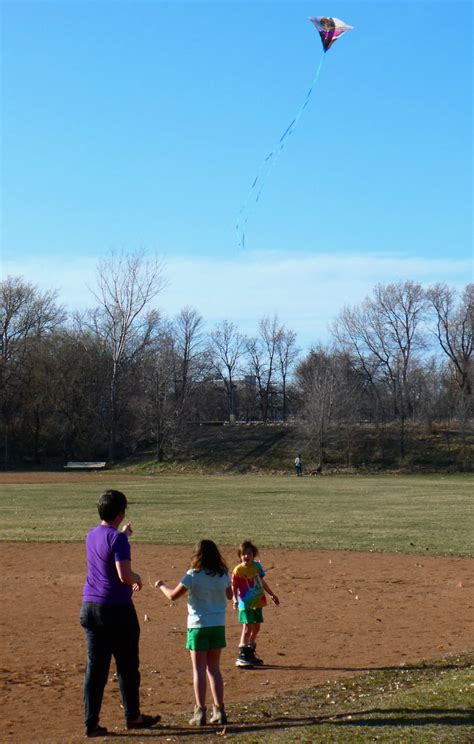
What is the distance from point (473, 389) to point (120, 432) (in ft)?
125

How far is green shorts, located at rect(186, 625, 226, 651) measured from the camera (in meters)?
7.90

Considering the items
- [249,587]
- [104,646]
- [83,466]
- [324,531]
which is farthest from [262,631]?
[83,466]

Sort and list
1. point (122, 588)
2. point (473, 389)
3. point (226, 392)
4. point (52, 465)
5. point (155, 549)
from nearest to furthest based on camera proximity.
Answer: point (122, 588), point (155, 549), point (52, 465), point (473, 389), point (226, 392)

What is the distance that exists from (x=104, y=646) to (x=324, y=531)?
1723cm

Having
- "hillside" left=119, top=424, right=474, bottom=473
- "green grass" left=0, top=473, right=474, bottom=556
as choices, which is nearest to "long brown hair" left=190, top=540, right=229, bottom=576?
"green grass" left=0, top=473, right=474, bottom=556

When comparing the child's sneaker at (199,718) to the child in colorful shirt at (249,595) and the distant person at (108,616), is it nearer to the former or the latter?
the distant person at (108,616)

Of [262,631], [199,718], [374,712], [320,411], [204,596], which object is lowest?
[262,631]

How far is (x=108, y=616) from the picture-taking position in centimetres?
752

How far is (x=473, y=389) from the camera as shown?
9350 centimetres

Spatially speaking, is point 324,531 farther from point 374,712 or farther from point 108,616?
point 108,616

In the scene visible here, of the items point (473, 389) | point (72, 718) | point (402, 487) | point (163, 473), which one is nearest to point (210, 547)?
point (72, 718)

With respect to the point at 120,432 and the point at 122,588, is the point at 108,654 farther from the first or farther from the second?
the point at 120,432

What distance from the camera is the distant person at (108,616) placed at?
24.6 feet

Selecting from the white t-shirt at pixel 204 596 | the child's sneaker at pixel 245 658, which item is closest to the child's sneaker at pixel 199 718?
the white t-shirt at pixel 204 596
